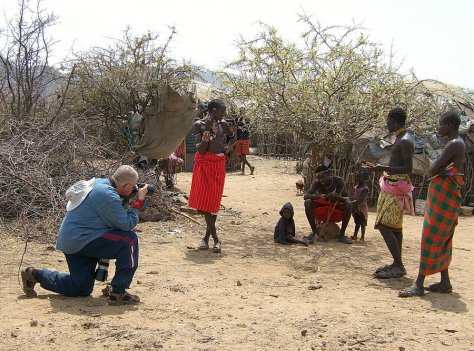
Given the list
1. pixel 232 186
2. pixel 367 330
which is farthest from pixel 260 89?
pixel 232 186

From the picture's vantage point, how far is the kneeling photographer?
14.5ft

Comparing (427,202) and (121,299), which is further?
(427,202)

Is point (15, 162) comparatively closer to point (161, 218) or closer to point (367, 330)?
point (161, 218)

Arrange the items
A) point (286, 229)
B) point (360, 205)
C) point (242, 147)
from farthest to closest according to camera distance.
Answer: point (242, 147) → point (360, 205) → point (286, 229)

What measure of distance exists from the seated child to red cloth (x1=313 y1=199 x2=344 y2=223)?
1.21ft

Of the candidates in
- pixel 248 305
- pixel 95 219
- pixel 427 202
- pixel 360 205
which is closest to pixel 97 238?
pixel 95 219

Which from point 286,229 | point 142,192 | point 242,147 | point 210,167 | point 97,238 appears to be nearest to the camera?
point 97,238

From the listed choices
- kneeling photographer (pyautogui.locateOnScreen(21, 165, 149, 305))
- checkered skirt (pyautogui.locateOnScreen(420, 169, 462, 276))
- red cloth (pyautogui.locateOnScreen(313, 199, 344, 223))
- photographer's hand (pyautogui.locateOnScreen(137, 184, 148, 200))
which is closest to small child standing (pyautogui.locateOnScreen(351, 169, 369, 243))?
red cloth (pyautogui.locateOnScreen(313, 199, 344, 223))

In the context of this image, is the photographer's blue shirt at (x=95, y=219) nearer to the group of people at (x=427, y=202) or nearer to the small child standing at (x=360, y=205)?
the group of people at (x=427, y=202)

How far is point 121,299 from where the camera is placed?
448 cm

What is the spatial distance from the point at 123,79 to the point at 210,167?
481 centimetres

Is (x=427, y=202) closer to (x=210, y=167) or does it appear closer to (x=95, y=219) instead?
(x=210, y=167)

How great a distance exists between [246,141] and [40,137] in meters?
9.38

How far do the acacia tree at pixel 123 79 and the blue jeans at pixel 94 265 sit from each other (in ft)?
21.6
